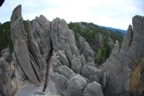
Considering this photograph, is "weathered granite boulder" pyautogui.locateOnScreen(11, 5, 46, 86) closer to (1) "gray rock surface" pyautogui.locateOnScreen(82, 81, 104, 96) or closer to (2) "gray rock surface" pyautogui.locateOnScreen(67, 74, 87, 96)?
(2) "gray rock surface" pyautogui.locateOnScreen(67, 74, 87, 96)

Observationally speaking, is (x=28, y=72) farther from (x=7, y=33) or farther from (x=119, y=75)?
(x=7, y=33)

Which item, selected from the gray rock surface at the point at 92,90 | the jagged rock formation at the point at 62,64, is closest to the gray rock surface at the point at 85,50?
the jagged rock formation at the point at 62,64

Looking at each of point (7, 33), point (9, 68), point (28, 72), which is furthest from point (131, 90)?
point (7, 33)

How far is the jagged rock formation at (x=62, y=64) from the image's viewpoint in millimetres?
36469

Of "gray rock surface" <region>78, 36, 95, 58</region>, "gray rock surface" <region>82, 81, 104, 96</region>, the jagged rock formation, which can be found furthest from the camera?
"gray rock surface" <region>78, 36, 95, 58</region>

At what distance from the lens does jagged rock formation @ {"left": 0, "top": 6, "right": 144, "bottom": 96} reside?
36.5 meters

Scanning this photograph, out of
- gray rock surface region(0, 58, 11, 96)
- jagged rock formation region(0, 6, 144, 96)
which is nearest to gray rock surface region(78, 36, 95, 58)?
jagged rock formation region(0, 6, 144, 96)

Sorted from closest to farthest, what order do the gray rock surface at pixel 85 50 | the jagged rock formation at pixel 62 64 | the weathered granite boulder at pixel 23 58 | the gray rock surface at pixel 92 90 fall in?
the gray rock surface at pixel 92 90 → the jagged rock formation at pixel 62 64 → the weathered granite boulder at pixel 23 58 → the gray rock surface at pixel 85 50

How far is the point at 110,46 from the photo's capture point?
72438 mm

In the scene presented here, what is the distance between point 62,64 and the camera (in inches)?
1673

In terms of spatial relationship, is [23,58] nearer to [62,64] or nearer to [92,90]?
[62,64]

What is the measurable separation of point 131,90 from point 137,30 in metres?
9.01

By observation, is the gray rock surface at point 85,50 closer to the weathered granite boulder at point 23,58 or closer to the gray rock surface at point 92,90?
the weathered granite boulder at point 23,58

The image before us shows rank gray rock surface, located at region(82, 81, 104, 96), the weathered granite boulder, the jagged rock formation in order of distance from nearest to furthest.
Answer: gray rock surface, located at region(82, 81, 104, 96), the jagged rock formation, the weathered granite boulder
